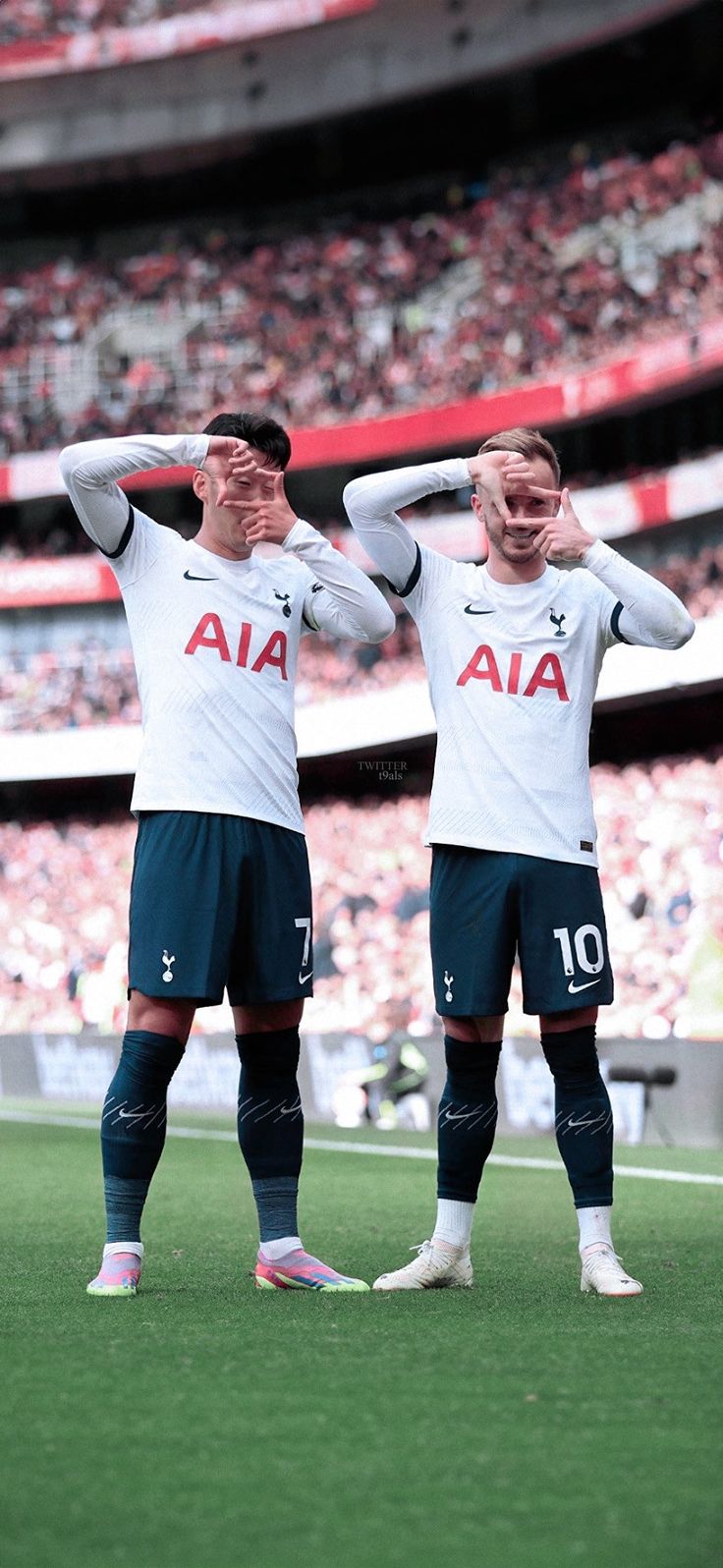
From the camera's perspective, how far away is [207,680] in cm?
461

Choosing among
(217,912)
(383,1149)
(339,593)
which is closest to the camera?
(217,912)

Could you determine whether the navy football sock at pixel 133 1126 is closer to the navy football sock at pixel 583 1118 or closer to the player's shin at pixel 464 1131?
the player's shin at pixel 464 1131

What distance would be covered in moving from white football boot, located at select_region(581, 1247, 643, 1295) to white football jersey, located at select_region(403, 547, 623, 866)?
951mm

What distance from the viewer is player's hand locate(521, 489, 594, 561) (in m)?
4.54

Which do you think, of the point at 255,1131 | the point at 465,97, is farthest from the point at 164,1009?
the point at 465,97

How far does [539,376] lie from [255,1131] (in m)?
20.2

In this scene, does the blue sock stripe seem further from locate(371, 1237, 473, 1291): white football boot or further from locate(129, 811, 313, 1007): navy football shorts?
locate(129, 811, 313, 1007): navy football shorts

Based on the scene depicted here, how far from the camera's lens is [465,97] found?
2670 cm

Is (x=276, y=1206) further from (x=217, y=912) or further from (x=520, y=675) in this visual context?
(x=520, y=675)

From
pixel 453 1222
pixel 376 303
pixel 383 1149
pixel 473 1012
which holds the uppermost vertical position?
pixel 376 303

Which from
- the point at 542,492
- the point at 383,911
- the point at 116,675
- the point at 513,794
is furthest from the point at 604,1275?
the point at 116,675

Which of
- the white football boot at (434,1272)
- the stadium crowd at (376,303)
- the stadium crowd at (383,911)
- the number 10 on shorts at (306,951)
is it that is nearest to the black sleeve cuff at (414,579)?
the number 10 on shorts at (306,951)

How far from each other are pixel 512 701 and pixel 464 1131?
109 cm

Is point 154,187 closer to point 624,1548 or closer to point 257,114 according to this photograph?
point 257,114
